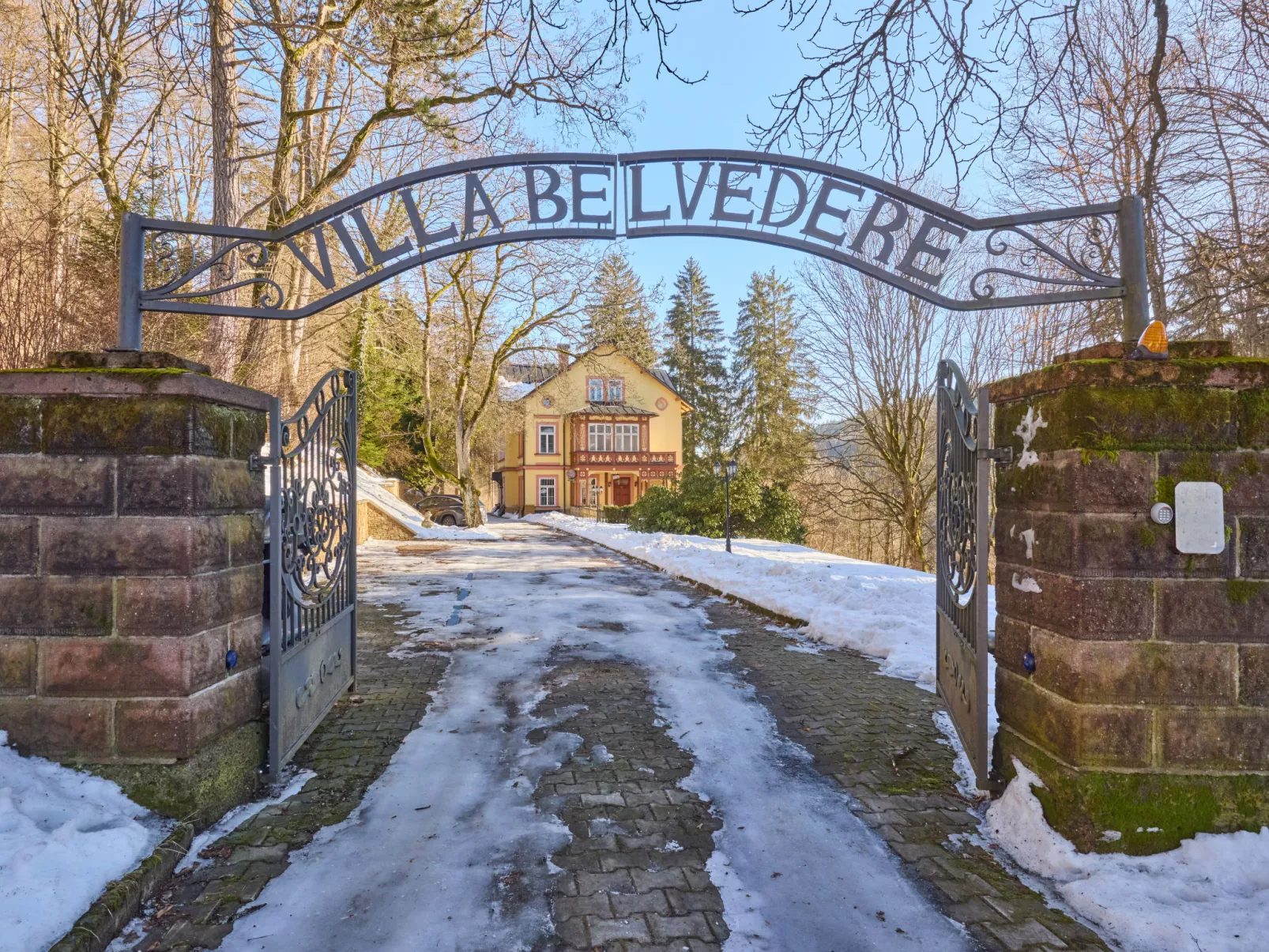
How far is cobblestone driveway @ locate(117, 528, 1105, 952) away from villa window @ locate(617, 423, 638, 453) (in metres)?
36.8

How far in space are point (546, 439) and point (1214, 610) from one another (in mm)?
42215

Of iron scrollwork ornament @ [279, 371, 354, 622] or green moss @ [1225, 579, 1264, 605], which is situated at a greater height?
iron scrollwork ornament @ [279, 371, 354, 622]

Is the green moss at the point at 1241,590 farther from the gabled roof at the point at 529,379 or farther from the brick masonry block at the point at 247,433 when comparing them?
the gabled roof at the point at 529,379

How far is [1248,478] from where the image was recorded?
298 centimetres

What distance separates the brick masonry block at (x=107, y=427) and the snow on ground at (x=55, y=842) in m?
1.35

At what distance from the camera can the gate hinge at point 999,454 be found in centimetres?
346

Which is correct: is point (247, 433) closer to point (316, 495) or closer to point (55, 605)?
point (316, 495)

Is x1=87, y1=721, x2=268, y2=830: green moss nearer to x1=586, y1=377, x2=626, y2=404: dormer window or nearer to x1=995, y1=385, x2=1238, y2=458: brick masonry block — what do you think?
x1=995, y1=385, x2=1238, y2=458: brick masonry block

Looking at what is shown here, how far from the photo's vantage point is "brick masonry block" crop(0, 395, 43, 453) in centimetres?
318

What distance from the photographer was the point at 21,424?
3176 mm

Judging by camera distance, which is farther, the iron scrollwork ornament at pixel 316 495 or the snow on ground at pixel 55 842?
the iron scrollwork ornament at pixel 316 495

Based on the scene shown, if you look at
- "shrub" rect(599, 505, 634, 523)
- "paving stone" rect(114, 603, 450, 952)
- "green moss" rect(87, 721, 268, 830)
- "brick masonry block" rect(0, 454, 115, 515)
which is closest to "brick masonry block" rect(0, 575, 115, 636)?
"brick masonry block" rect(0, 454, 115, 515)

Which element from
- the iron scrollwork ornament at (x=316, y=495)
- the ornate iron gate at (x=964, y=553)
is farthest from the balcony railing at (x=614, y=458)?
the ornate iron gate at (x=964, y=553)

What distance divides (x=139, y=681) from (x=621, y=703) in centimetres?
316
